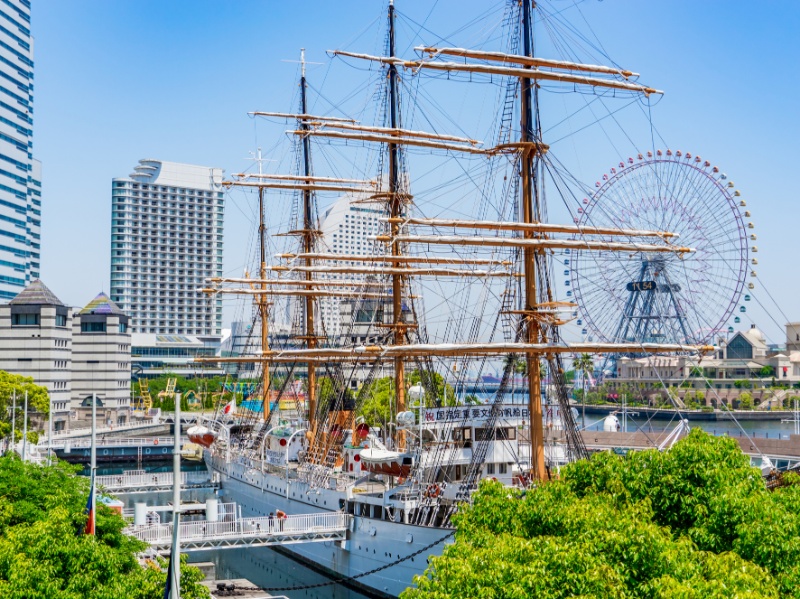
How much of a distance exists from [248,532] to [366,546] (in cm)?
501

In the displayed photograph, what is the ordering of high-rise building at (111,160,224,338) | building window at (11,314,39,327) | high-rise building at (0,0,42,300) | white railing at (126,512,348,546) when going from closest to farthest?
white railing at (126,512,348,546) → building window at (11,314,39,327) → high-rise building at (0,0,42,300) → high-rise building at (111,160,224,338)

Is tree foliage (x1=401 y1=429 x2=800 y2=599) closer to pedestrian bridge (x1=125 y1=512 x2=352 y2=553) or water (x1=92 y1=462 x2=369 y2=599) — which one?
pedestrian bridge (x1=125 y1=512 x2=352 y2=553)

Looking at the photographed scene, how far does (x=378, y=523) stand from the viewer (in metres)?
38.3

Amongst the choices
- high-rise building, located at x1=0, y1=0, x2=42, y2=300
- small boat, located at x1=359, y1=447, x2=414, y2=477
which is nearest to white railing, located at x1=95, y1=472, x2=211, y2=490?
small boat, located at x1=359, y1=447, x2=414, y2=477

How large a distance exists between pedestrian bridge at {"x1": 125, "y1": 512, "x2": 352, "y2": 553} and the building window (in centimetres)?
5930

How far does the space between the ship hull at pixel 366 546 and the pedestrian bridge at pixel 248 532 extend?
95cm

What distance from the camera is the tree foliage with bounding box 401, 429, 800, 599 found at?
1675cm

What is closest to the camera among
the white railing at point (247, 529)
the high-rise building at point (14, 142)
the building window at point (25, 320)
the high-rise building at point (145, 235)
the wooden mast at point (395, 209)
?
the white railing at point (247, 529)

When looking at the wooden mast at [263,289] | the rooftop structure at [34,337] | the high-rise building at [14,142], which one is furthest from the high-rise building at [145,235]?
the wooden mast at [263,289]

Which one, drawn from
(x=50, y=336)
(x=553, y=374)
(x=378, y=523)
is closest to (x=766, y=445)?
Result: (x=553, y=374)

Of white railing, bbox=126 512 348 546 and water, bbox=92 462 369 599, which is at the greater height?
white railing, bbox=126 512 348 546

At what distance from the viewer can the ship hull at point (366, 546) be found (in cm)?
3584

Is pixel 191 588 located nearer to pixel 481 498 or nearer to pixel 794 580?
pixel 481 498

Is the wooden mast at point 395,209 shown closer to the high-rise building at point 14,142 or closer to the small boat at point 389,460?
the small boat at point 389,460
